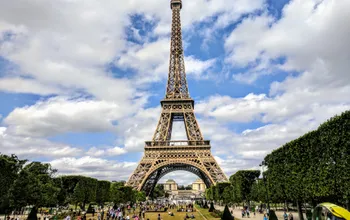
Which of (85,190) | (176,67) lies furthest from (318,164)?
(176,67)

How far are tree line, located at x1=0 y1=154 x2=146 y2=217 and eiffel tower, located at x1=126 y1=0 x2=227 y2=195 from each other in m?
6.24

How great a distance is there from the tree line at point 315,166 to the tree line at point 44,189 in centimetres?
2312

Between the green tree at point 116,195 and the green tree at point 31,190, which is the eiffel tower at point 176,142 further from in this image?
the green tree at point 31,190

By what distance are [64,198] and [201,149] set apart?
1213 inches

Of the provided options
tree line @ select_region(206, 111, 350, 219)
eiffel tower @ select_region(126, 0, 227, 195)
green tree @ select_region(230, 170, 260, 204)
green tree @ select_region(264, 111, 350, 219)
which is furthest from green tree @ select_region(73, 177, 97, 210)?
green tree @ select_region(264, 111, 350, 219)

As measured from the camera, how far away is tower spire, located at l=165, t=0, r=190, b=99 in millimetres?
76000

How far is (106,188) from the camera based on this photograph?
56.5 m

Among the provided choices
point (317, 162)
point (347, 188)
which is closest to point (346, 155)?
point (347, 188)

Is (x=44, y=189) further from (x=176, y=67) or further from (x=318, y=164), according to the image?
(x=176, y=67)

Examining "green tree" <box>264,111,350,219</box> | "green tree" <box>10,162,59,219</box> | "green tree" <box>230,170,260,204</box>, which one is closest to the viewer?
"green tree" <box>264,111,350,219</box>

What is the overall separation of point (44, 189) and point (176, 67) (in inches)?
1776

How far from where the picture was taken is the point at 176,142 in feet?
227

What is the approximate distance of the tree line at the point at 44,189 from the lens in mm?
27453

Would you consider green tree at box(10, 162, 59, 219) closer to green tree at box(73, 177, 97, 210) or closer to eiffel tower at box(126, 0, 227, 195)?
green tree at box(73, 177, 97, 210)
